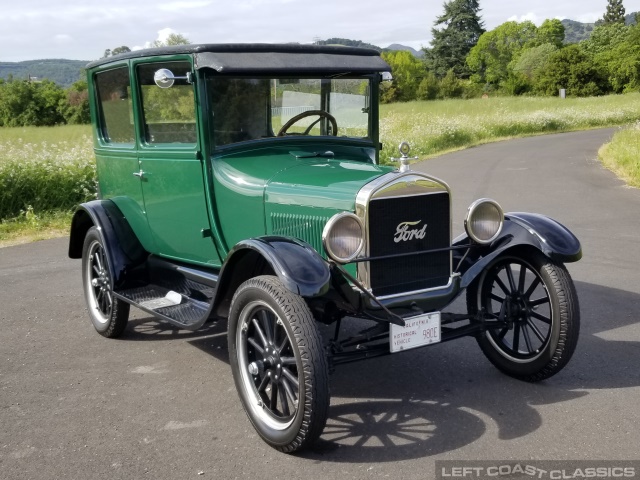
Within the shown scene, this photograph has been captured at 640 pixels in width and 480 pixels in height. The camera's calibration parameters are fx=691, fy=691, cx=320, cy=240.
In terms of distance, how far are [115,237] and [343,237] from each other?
234cm

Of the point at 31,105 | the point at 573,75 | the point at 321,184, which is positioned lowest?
the point at 31,105

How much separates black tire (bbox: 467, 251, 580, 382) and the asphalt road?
14cm

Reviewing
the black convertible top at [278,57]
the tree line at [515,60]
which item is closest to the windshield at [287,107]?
the black convertible top at [278,57]

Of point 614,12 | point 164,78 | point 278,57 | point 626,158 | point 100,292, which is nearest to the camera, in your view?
point 164,78

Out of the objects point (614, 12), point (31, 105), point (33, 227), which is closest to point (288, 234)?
point (33, 227)

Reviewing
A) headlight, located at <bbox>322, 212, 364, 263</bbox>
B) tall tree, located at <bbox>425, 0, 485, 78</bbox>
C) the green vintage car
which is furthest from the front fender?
tall tree, located at <bbox>425, 0, 485, 78</bbox>

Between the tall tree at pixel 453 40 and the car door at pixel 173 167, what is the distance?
82.3m

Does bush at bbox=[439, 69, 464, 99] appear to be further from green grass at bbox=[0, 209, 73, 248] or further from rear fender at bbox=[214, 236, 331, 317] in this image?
rear fender at bbox=[214, 236, 331, 317]

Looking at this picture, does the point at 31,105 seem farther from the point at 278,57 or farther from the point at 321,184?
the point at 321,184

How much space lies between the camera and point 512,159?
59.7 feet

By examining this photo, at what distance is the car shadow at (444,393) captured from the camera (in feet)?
11.5

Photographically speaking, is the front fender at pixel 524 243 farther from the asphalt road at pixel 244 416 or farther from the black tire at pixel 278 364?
the black tire at pixel 278 364

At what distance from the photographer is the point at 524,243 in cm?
411

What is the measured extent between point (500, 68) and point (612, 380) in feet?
304
